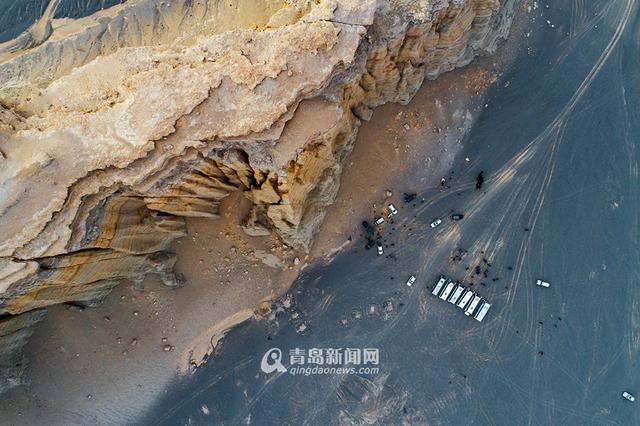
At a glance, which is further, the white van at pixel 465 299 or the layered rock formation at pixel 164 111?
the white van at pixel 465 299

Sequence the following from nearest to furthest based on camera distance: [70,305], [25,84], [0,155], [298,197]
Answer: [0,155] < [25,84] < [298,197] < [70,305]

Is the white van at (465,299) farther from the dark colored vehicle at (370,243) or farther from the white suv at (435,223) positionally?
the dark colored vehicle at (370,243)

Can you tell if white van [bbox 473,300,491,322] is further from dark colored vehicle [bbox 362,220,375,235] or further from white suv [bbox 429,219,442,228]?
dark colored vehicle [bbox 362,220,375,235]

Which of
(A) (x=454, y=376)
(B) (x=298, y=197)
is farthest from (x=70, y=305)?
(A) (x=454, y=376)

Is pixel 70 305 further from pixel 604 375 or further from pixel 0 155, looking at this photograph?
pixel 604 375

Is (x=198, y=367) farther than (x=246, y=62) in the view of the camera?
Yes

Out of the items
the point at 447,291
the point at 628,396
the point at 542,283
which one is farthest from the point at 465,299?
the point at 628,396

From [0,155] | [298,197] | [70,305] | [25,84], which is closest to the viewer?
[0,155]

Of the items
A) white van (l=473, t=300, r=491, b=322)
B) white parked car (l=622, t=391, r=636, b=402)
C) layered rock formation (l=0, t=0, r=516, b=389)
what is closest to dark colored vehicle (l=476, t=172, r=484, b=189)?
white van (l=473, t=300, r=491, b=322)

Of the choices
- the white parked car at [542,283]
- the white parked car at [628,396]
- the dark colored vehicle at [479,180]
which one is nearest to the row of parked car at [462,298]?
the white parked car at [542,283]
